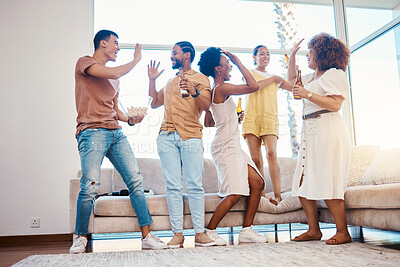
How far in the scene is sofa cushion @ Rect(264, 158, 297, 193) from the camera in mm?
4102

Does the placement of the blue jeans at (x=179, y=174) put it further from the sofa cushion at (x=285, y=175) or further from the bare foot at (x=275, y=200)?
the sofa cushion at (x=285, y=175)

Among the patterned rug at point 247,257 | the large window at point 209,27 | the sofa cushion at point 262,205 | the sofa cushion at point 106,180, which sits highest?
the large window at point 209,27

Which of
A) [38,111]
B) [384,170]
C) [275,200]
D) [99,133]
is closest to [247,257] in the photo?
[275,200]

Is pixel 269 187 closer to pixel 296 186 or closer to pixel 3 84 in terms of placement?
pixel 296 186

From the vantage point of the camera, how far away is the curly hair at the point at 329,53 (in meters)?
2.89

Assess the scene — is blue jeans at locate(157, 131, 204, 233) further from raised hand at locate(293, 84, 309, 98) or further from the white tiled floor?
raised hand at locate(293, 84, 309, 98)

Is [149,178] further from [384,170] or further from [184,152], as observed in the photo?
[384,170]

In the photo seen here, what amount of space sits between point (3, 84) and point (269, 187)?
3.02 metres

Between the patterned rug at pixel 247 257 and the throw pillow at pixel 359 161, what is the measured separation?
3.45 feet

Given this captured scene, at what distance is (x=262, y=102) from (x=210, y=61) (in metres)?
0.81

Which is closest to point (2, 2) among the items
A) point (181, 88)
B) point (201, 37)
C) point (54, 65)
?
point (54, 65)

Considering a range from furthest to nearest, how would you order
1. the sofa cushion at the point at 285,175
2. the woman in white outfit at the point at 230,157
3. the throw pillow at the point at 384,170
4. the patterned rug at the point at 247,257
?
the sofa cushion at the point at 285,175 < the throw pillow at the point at 384,170 < the woman in white outfit at the point at 230,157 < the patterned rug at the point at 247,257

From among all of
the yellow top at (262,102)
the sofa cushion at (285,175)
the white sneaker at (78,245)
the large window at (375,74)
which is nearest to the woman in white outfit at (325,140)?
the yellow top at (262,102)

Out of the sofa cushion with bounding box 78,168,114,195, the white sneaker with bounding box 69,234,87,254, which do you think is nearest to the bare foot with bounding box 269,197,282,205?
the sofa cushion with bounding box 78,168,114,195
